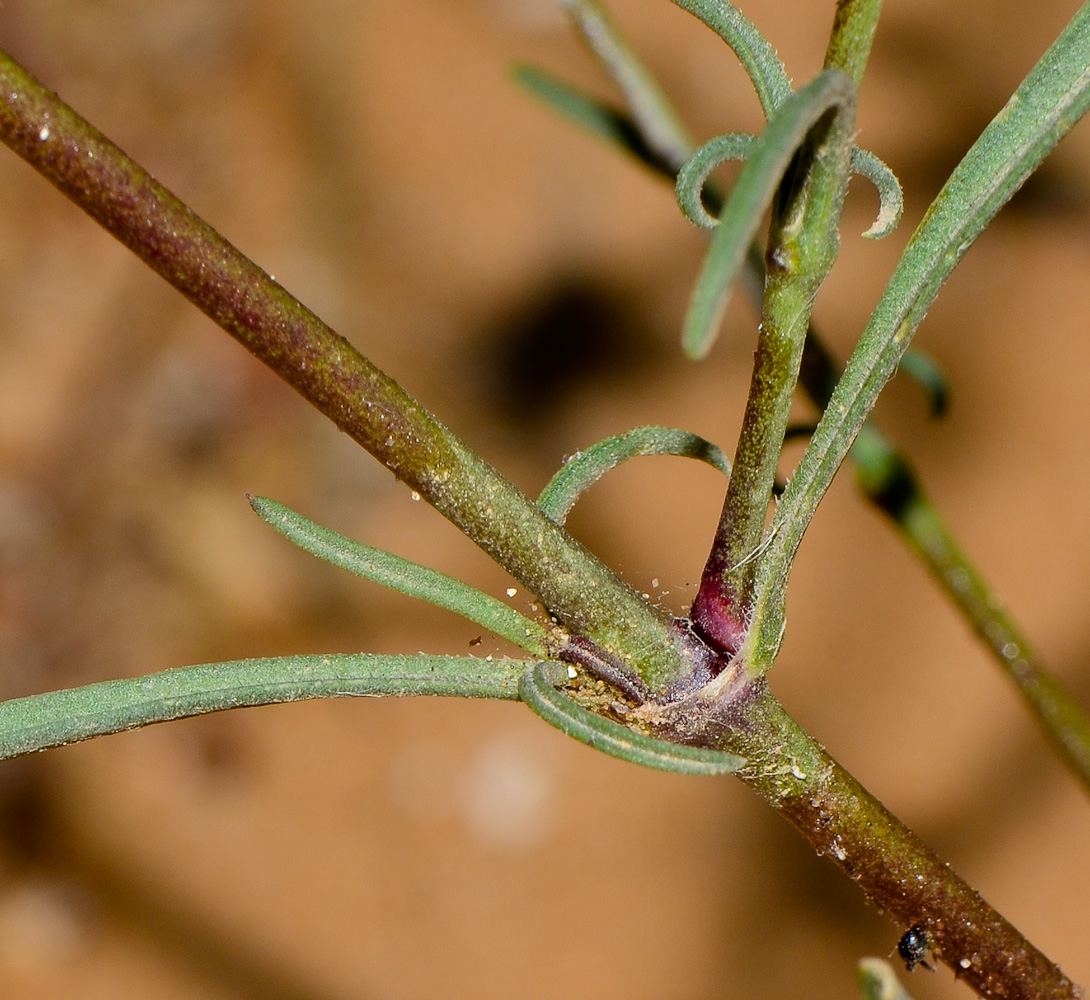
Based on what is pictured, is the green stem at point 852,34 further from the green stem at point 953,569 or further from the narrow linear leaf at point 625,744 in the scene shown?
the green stem at point 953,569

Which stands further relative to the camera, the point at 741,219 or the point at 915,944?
the point at 915,944

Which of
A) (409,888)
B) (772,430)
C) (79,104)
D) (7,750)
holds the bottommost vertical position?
(772,430)

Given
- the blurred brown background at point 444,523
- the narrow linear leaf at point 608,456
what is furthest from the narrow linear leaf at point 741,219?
the blurred brown background at point 444,523

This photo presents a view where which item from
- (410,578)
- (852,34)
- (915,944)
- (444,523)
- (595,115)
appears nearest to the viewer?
(852,34)

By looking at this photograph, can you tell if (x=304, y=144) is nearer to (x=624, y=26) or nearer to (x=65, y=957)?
(x=624, y=26)

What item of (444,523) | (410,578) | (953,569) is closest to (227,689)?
(410,578)

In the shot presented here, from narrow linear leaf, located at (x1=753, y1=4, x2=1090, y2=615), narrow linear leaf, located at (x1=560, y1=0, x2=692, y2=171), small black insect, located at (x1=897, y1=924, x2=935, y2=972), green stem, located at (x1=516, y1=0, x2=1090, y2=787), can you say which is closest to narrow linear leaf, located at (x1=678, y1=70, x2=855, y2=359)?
narrow linear leaf, located at (x1=753, y1=4, x2=1090, y2=615)

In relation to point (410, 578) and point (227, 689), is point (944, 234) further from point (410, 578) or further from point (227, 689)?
point (227, 689)

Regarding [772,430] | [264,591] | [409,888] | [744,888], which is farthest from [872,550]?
[772,430]
